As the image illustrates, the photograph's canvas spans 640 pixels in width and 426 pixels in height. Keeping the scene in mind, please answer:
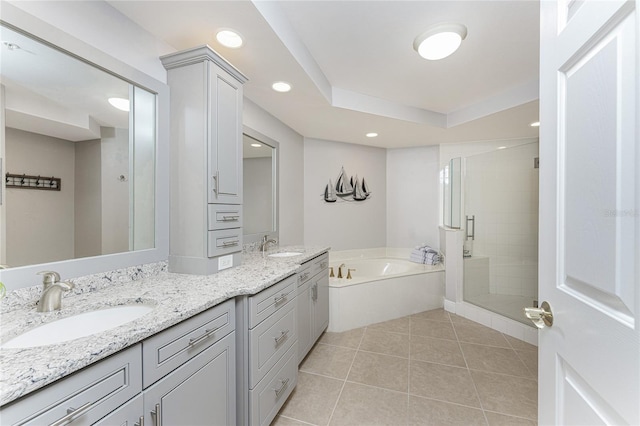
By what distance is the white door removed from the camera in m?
0.47

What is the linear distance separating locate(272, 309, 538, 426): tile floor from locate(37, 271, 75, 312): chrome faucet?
1300 mm

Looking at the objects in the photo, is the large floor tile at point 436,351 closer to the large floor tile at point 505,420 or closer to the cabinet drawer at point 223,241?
the large floor tile at point 505,420

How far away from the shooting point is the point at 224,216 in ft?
5.28

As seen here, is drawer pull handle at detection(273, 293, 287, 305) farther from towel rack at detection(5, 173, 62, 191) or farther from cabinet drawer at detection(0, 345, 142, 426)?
towel rack at detection(5, 173, 62, 191)

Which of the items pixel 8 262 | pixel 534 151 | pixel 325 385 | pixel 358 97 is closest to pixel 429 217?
pixel 534 151

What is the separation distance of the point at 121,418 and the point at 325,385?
1.45 m

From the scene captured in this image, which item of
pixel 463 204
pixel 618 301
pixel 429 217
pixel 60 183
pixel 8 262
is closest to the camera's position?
pixel 618 301

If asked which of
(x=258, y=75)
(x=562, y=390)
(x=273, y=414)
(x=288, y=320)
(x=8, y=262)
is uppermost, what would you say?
(x=258, y=75)

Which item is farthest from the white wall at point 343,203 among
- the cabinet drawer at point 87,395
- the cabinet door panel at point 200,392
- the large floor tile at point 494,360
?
the cabinet drawer at point 87,395

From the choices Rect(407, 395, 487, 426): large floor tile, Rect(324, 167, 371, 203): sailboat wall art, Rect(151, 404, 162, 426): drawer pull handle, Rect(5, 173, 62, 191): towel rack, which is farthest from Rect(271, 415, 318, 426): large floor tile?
Rect(324, 167, 371, 203): sailboat wall art

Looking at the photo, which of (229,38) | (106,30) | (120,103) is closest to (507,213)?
(229,38)

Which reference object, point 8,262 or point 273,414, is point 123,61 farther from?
point 273,414

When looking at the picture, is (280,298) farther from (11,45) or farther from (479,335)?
(479,335)

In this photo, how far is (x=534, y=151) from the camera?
280cm
